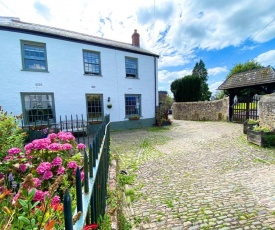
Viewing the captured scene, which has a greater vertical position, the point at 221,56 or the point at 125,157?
the point at 221,56

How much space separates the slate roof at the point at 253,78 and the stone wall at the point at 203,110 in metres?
1.48

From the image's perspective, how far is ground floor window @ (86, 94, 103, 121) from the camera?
991 centimetres

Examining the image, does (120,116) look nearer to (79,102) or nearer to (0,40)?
(79,102)

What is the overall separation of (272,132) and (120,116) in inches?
326

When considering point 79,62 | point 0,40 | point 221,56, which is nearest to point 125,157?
point 79,62

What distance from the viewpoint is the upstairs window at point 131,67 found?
11.2m

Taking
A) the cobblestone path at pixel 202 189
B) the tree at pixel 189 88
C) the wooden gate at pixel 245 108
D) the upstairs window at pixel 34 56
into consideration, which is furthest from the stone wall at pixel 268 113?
the tree at pixel 189 88

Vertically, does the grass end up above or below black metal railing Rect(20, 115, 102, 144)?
above

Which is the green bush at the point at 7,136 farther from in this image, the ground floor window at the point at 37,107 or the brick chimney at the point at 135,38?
the brick chimney at the point at 135,38

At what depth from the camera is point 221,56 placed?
88.3 feet

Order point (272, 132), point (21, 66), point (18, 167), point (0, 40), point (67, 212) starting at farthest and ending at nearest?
1. point (21, 66)
2. point (0, 40)
3. point (272, 132)
4. point (18, 167)
5. point (67, 212)

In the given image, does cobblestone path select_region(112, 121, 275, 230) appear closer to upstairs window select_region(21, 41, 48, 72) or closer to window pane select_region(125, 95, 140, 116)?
window pane select_region(125, 95, 140, 116)

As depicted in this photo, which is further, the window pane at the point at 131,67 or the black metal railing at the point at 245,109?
the window pane at the point at 131,67

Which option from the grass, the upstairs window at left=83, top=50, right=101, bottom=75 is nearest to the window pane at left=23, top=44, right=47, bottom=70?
the upstairs window at left=83, top=50, right=101, bottom=75
